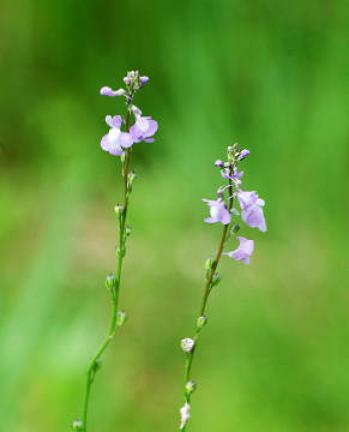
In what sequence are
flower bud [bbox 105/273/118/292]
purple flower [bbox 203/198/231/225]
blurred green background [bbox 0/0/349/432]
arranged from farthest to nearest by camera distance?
blurred green background [bbox 0/0/349/432]
flower bud [bbox 105/273/118/292]
purple flower [bbox 203/198/231/225]

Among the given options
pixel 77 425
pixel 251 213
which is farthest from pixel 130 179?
pixel 77 425

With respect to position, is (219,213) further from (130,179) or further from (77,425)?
(77,425)

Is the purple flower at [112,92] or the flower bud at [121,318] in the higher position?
the purple flower at [112,92]

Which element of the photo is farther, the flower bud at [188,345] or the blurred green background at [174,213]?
the blurred green background at [174,213]

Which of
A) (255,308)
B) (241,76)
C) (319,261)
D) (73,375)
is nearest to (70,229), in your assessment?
(73,375)

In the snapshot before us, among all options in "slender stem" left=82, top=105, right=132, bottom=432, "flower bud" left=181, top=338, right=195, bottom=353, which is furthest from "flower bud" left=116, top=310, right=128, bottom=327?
"flower bud" left=181, top=338, right=195, bottom=353

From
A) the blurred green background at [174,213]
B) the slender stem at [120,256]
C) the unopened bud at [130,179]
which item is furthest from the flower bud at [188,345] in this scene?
the blurred green background at [174,213]

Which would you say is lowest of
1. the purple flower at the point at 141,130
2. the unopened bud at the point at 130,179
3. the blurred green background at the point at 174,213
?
the unopened bud at the point at 130,179

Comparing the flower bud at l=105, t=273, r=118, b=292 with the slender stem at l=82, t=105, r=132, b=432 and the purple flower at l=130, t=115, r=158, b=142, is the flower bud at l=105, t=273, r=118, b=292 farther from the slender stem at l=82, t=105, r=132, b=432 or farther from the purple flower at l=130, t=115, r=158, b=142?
the purple flower at l=130, t=115, r=158, b=142

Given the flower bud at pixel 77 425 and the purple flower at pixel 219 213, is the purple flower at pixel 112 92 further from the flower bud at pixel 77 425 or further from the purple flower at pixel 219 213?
the flower bud at pixel 77 425
